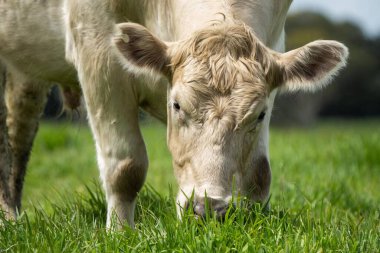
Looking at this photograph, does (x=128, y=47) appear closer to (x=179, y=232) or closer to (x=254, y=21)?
(x=254, y=21)

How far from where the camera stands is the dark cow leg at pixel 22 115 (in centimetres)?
677

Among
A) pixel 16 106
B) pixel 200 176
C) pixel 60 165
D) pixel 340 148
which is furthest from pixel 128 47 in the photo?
pixel 60 165

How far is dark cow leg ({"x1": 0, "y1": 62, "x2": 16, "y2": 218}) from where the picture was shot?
5895 mm

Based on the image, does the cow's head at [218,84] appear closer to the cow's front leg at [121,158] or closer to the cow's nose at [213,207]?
the cow's nose at [213,207]

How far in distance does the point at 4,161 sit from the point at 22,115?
826mm

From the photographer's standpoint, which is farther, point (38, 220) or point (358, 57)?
point (358, 57)

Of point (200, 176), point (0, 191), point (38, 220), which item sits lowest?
point (0, 191)

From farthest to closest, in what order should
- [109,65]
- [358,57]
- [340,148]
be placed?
[358,57] < [340,148] < [109,65]

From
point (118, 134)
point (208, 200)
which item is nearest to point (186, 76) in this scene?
point (208, 200)

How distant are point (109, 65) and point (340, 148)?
5.00 meters

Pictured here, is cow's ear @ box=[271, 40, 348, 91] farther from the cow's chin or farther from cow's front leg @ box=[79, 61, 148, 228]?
cow's front leg @ box=[79, 61, 148, 228]

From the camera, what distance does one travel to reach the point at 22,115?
22.5ft

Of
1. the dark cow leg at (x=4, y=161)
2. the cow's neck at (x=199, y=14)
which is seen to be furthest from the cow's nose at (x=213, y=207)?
the dark cow leg at (x=4, y=161)

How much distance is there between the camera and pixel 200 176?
12.7 ft
